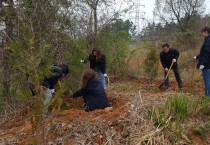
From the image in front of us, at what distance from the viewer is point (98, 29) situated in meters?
10.5

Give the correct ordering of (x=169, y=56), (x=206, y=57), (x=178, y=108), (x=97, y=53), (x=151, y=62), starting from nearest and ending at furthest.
A: (x=178, y=108), (x=206, y=57), (x=97, y=53), (x=169, y=56), (x=151, y=62)

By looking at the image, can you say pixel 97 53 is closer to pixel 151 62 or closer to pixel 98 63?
pixel 98 63

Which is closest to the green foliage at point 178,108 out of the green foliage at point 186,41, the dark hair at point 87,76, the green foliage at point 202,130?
the green foliage at point 202,130

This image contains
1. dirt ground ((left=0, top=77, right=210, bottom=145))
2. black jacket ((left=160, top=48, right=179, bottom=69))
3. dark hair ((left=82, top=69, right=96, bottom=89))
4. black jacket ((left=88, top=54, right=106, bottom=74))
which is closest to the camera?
dirt ground ((left=0, top=77, right=210, bottom=145))

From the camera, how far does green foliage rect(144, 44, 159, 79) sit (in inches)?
418

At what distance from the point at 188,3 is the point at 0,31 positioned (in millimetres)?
32096

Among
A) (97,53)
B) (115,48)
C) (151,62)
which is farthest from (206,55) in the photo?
(115,48)

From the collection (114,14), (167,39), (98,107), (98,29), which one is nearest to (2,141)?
(98,107)

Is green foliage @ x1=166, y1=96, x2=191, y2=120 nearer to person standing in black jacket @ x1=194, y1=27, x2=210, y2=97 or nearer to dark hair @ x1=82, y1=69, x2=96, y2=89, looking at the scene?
dark hair @ x1=82, y1=69, x2=96, y2=89

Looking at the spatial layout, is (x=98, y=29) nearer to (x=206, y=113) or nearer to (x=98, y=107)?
(x=98, y=107)

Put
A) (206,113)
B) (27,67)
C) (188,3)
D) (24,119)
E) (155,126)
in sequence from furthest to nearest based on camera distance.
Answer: (188,3) → (24,119) → (206,113) → (155,126) → (27,67)

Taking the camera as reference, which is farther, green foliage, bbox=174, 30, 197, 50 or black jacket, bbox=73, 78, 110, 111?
green foliage, bbox=174, 30, 197, 50

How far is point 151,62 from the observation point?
10820 millimetres

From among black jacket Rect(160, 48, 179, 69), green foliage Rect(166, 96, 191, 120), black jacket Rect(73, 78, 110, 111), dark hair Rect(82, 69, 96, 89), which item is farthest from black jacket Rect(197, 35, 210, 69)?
dark hair Rect(82, 69, 96, 89)
